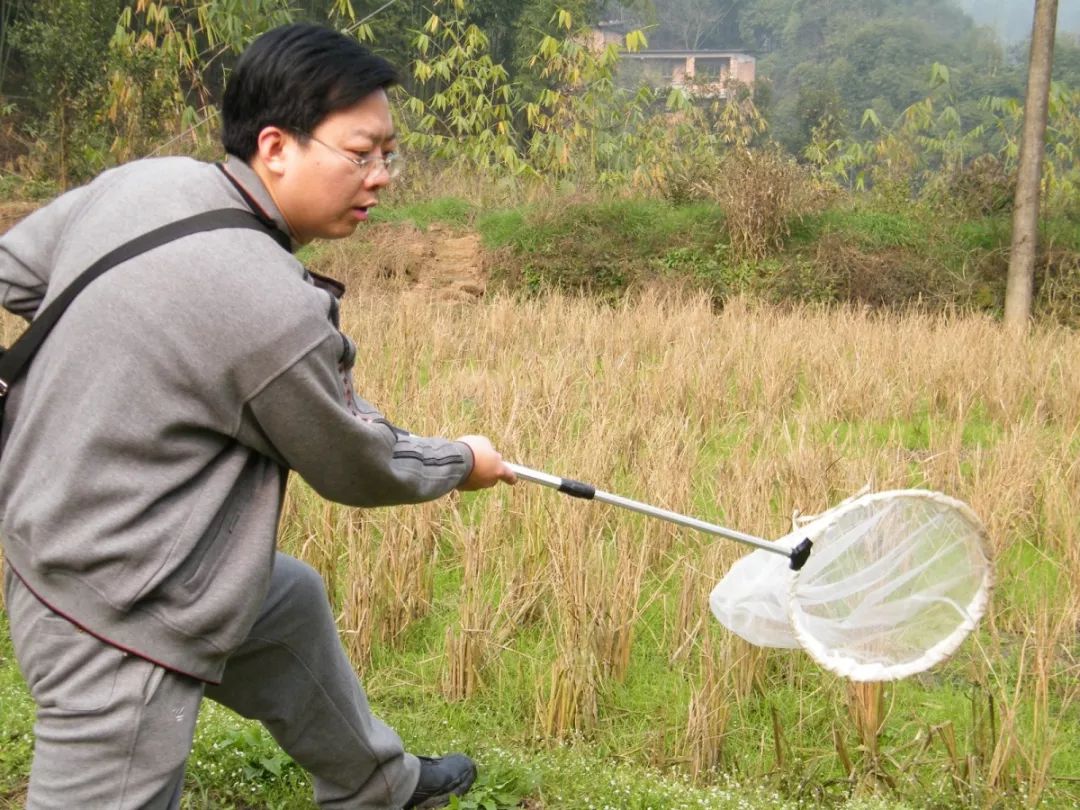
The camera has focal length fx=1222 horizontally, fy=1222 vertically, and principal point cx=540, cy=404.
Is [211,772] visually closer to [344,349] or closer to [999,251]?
[344,349]

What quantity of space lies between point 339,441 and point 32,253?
0.52m

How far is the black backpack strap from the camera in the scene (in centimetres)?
164

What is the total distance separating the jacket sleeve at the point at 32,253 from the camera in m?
1.77

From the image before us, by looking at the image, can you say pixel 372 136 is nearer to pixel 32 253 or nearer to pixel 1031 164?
pixel 32 253

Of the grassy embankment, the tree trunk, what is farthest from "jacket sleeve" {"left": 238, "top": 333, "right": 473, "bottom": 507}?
the tree trunk

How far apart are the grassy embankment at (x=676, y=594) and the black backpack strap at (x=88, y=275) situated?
1.34 meters

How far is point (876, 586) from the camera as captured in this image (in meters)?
2.72

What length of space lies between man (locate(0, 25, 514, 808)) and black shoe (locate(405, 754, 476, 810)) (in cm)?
78

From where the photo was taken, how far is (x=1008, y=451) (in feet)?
14.0

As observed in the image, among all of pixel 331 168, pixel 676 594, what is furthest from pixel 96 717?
pixel 676 594

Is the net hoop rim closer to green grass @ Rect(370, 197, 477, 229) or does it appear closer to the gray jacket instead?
the gray jacket

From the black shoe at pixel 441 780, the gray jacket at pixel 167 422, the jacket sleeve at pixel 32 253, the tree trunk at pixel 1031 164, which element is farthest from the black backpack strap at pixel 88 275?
the tree trunk at pixel 1031 164

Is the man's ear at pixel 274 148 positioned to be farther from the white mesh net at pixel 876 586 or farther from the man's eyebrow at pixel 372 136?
the white mesh net at pixel 876 586

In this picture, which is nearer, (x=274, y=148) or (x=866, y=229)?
(x=274, y=148)
